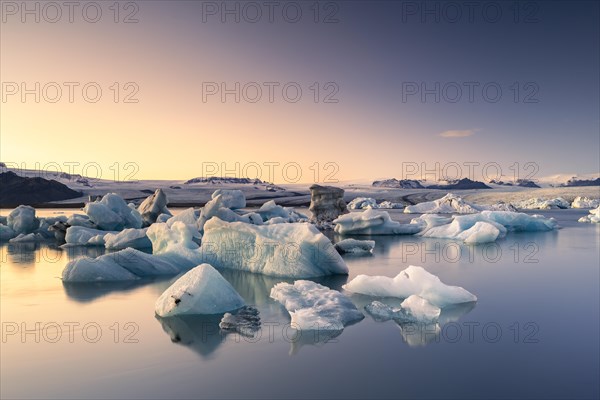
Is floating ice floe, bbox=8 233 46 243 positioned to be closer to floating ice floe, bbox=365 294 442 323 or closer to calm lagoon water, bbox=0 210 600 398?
calm lagoon water, bbox=0 210 600 398

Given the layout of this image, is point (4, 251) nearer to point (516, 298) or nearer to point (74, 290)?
point (74, 290)

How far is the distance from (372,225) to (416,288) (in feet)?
43.4

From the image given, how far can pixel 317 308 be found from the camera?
5602 mm

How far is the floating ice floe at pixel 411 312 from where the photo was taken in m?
5.57

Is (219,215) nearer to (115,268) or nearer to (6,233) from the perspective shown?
(115,268)

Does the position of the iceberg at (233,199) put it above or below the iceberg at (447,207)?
above

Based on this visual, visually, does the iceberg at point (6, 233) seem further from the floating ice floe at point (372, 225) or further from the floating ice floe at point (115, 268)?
the floating ice floe at point (372, 225)

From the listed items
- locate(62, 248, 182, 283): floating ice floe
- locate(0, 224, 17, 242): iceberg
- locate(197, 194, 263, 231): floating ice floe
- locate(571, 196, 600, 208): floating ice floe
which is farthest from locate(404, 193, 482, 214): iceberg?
locate(62, 248, 182, 283): floating ice floe

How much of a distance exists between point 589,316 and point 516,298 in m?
1.27

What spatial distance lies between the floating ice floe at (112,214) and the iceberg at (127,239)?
3.45 m

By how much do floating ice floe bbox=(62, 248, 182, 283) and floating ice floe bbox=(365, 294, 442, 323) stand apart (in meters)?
5.31

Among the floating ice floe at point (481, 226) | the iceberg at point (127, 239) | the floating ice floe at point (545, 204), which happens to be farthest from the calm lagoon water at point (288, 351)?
the floating ice floe at point (545, 204)

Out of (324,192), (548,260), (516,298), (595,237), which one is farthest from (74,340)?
(324,192)

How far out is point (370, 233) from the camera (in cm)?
2034
